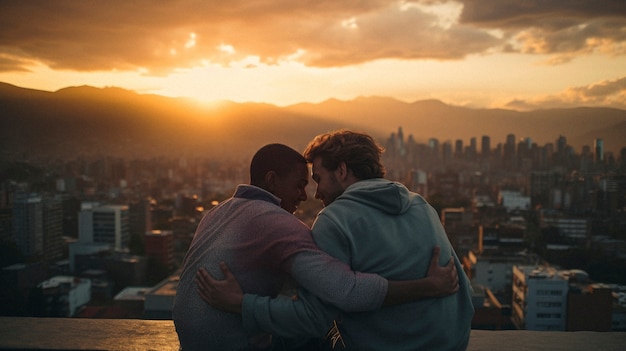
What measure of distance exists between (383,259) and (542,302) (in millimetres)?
7980

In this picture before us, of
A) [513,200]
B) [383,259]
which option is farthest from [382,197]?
[513,200]

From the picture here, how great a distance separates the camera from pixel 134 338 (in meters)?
1.22

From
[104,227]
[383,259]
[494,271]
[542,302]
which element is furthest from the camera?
[104,227]

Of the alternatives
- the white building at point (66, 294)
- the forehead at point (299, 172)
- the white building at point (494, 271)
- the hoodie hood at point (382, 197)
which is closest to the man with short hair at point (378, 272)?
the hoodie hood at point (382, 197)

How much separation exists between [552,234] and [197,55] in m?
10.5

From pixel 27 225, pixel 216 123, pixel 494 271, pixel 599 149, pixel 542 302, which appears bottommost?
pixel 494 271

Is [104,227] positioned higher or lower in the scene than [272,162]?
lower

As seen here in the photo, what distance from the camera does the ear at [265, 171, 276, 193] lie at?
101cm

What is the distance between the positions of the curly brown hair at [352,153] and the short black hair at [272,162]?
0.15ft

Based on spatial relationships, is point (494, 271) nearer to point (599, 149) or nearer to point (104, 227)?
point (599, 149)

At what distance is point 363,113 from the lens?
61.3ft

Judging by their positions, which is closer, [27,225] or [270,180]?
[270,180]

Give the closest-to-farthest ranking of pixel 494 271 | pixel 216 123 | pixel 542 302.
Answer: pixel 542 302
pixel 494 271
pixel 216 123

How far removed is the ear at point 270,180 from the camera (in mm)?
1014
